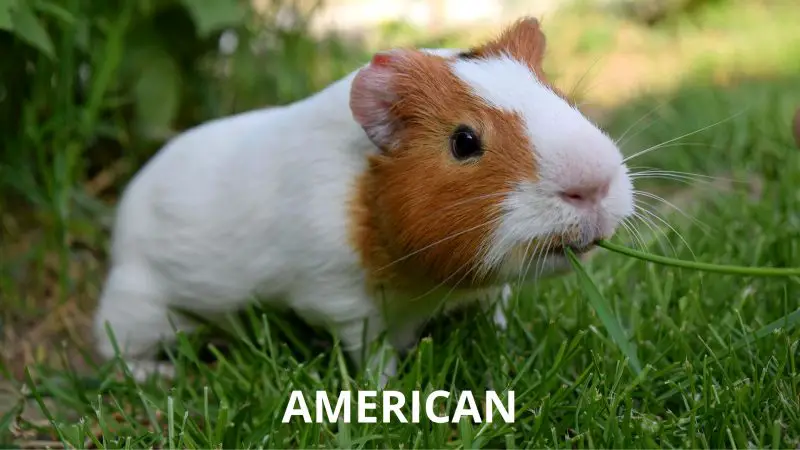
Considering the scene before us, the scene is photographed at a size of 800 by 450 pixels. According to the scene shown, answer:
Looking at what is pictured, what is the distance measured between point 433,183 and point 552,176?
11.8 inches

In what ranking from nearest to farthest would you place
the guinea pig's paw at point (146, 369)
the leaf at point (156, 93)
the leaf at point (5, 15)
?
1. the leaf at point (5, 15)
2. the guinea pig's paw at point (146, 369)
3. the leaf at point (156, 93)

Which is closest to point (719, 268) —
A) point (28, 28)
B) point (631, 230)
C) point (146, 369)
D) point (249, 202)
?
point (631, 230)

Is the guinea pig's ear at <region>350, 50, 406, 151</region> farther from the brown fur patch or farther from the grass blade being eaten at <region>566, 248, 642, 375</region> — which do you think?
the grass blade being eaten at <region>566, 248, 642, 375</region>

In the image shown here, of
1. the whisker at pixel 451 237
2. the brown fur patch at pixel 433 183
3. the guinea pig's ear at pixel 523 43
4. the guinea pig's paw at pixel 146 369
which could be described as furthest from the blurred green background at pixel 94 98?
the whisker at pixel 451 237

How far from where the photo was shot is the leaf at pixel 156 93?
11.4 ft

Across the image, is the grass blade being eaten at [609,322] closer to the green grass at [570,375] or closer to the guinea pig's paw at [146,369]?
the green grass at [570,375]

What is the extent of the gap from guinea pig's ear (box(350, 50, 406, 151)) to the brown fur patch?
17 mm

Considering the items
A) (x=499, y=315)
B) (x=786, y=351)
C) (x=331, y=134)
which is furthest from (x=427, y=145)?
(x=786, y=351)

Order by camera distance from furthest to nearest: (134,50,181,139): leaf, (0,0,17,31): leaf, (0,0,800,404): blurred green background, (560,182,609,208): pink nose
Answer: (134,50,181,139): leaf < (0,0,800,404): blurred green background < (0,0,17,31): leaf < (560,182,609,208): pink nose

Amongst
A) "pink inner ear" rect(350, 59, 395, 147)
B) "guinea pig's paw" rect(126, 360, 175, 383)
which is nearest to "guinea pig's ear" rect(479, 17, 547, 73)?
"pink inner ear" rect(350, 59, 395, 147)

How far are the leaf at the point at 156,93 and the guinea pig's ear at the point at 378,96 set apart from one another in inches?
62.2

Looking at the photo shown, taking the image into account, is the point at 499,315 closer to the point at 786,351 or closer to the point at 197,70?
the point at 786,351

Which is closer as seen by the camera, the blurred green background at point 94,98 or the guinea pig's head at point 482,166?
the guinea pig's head at point 482,166

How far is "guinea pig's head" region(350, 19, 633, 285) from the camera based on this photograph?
6.29 feet
